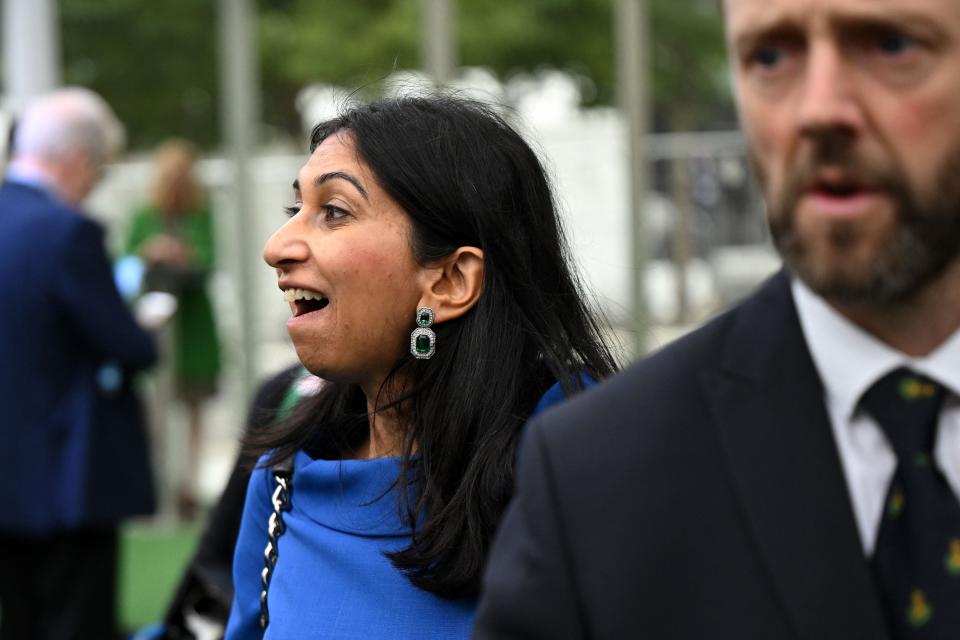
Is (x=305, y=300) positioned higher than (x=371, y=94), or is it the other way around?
(x=371, y=94)

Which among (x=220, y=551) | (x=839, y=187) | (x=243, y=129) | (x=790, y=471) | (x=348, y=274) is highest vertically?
(x=243, y=129)

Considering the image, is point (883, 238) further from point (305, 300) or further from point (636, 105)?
point (636, 105)

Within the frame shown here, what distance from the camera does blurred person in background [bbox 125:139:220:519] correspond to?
8.29 m

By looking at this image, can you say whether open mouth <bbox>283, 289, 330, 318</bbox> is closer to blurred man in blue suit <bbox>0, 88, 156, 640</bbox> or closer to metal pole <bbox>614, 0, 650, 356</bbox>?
blurred man in blue suit <bbox>0, 88, 156, 640</bbox>

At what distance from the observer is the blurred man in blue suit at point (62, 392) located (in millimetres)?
5172

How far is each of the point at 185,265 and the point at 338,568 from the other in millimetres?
6100

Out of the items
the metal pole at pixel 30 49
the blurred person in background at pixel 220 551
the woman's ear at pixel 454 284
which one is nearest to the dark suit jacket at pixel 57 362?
the blurred person in background at pixel 220 551

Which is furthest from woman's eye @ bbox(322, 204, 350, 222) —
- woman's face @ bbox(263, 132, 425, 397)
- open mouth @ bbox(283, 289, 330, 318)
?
open mouth @ bbox(283, 289, 330, 318)

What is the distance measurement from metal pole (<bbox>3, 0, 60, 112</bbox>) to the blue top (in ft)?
20.0

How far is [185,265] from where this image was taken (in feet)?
27.3

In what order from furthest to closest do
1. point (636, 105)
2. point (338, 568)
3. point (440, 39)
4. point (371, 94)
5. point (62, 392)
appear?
1. point (440, 39)
2. point (636, 105)
3. point (62, 392)
4. point (371, 94)
5. point (338, 568)

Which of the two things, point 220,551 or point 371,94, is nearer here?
point 220,551

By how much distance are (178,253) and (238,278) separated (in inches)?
17.2

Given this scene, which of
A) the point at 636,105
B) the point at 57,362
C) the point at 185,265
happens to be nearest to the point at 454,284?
the point at 57,362
